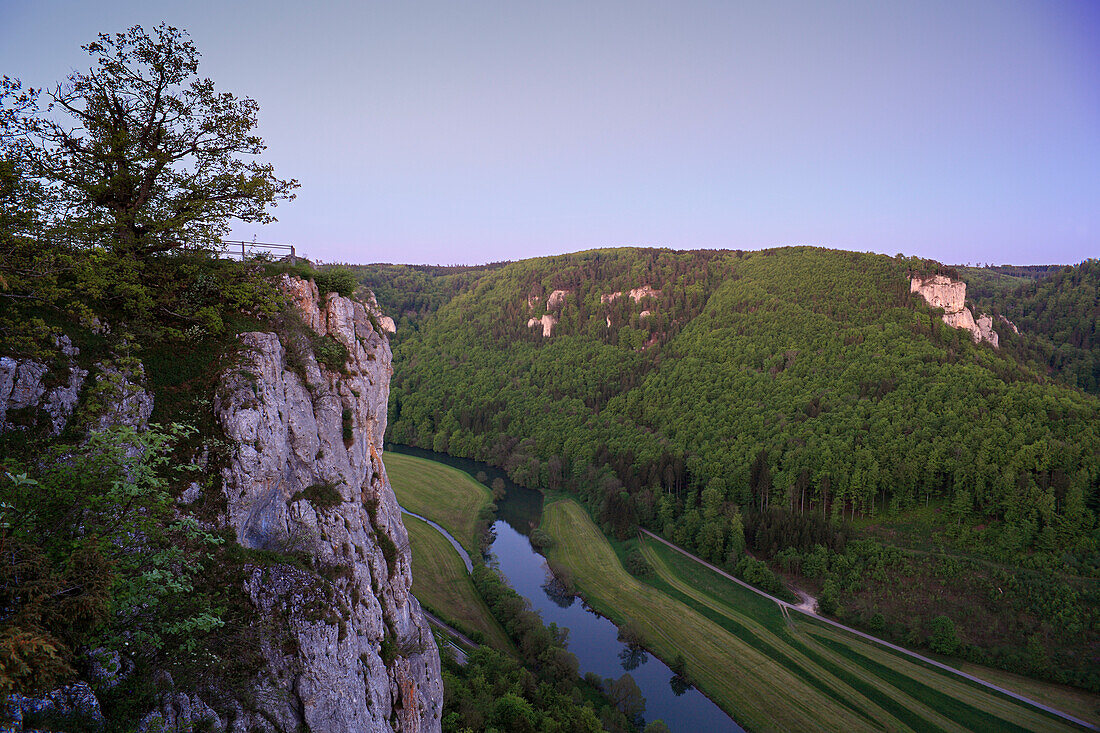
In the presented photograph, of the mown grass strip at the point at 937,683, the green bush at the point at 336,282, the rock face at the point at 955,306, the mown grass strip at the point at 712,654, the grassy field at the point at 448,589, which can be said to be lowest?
the mown grass strip at the point at 712,654

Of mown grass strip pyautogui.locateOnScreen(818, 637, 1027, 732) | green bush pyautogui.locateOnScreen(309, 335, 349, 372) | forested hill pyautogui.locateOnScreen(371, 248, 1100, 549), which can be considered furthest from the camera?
forested hill pyautogui.locateOnScreen(371, 248, 1100, 549)

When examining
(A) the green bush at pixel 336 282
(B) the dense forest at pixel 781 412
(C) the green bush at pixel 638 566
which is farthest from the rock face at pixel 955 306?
(A) the green bush at pixel 336 282

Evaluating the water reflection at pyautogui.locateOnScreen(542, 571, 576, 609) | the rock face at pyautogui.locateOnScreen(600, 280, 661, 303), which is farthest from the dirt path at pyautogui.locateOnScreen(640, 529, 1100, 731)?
the rock face at pyautogui.locateOnScreen(600, 280, 661, 303)

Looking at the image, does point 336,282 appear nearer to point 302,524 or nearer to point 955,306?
point 302,524

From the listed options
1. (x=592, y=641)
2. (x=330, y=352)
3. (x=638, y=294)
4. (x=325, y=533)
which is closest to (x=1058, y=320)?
(x=638, y=294)

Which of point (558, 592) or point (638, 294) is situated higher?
point (638, 294)

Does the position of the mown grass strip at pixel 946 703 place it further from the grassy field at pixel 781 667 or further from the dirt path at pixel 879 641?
the dirt path at pixel 879 641

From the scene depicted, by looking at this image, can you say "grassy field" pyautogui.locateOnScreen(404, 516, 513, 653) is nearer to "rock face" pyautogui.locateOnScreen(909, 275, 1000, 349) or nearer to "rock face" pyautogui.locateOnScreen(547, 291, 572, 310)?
"rock face" pyautogui.locateOnScreen(909, 275, 1000, 349)
